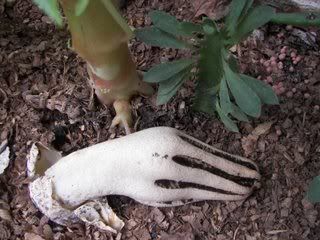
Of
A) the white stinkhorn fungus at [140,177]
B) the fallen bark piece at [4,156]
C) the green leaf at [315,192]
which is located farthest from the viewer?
the fallen bark piece at [4,156]

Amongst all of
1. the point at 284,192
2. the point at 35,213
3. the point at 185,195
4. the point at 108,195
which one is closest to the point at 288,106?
the point at 284,192

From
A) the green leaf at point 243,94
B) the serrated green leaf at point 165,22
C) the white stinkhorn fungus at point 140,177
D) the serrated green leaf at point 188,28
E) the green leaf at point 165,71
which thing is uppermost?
the serrated green leaf at point 165,22

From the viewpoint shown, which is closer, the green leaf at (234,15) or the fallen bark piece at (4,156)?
the green leaf at (234,15)

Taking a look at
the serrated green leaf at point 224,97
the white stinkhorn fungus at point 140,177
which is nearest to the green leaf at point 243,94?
the serrated green leaf at point 224,97

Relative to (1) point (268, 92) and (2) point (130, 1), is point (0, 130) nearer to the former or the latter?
(2) point (130, 1)

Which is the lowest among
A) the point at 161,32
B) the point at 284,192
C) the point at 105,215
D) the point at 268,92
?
the point at 284,192

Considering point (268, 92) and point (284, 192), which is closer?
point (268, 92)

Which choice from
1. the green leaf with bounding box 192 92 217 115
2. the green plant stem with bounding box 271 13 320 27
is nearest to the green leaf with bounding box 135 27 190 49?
the green leaf with bounding box 192 92 217 115

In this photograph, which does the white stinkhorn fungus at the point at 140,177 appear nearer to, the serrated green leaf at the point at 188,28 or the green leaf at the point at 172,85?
the green leaf at the point at 172,85
